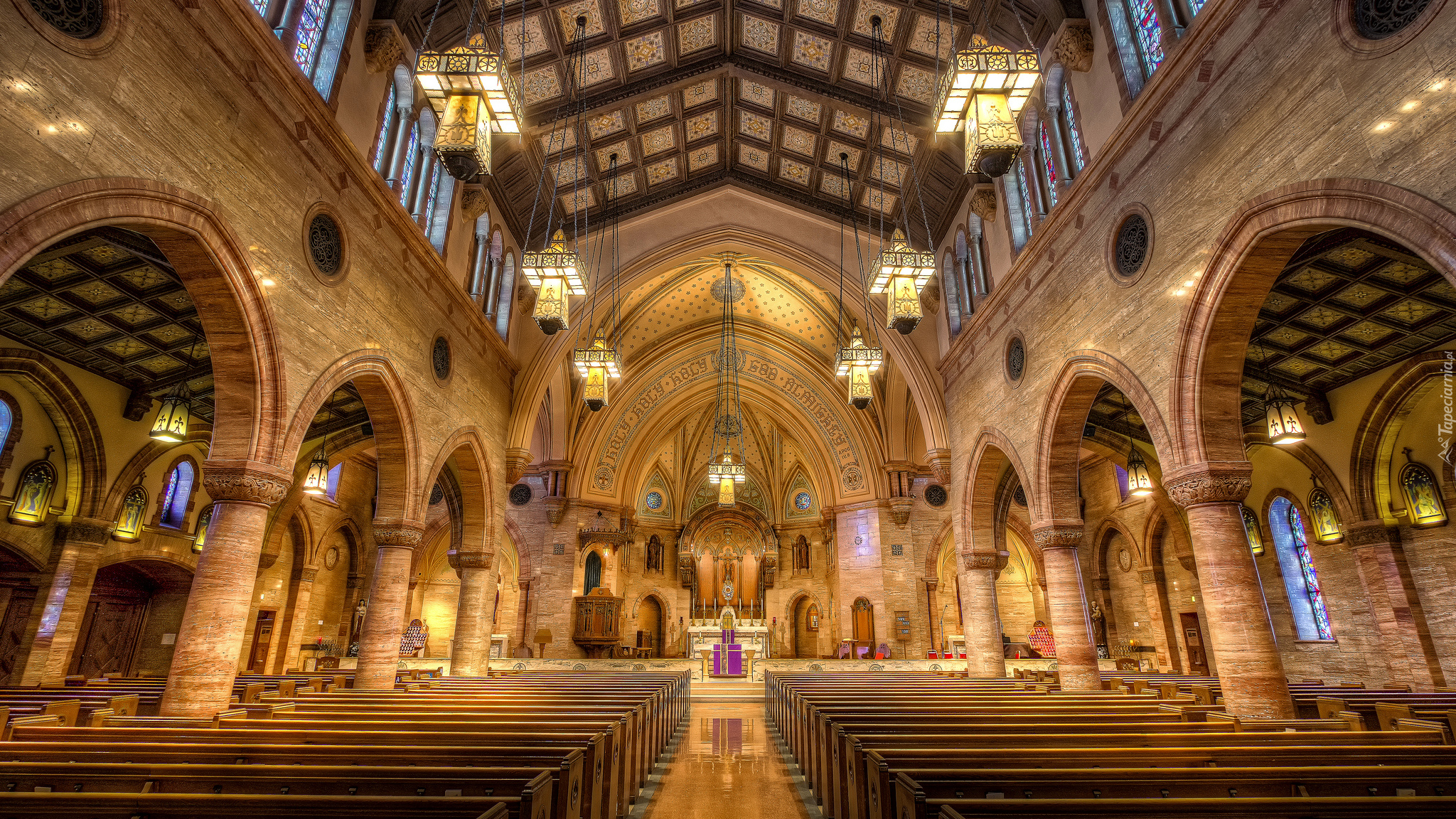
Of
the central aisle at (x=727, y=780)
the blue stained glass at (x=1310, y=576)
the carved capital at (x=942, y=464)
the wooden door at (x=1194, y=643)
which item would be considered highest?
the carved capital at (x=942, y=464)

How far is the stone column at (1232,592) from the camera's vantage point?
762cm

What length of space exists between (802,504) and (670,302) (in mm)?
11283

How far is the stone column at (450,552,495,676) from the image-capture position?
1589cm

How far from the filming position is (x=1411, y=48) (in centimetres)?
559

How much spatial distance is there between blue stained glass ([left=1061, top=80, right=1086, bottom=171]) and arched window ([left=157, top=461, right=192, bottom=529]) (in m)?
20.1

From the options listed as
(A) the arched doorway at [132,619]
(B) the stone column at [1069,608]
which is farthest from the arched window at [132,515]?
(B) the stone column at [1069,608]

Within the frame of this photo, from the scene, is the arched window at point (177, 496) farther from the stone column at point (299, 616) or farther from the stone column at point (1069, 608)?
the stone column at point (1069, 608)

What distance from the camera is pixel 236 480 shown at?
27.2ft

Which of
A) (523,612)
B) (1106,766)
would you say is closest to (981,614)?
(1106,766)

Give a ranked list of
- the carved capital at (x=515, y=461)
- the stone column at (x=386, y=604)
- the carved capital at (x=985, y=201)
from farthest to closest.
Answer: the carved capital at (x=515, y=461), the carved capital at (x=985, y=201), the stone column at (x=386, y=604)

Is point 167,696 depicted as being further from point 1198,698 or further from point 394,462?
point 1198,698

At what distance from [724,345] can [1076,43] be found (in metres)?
16.5

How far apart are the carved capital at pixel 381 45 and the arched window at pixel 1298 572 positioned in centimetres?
2016

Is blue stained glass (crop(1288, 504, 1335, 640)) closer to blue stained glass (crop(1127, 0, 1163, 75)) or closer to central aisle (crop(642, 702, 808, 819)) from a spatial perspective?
blue stained glass (crop(1127, 0, 1163, 75))
